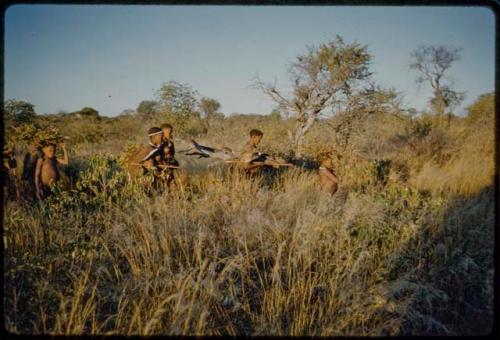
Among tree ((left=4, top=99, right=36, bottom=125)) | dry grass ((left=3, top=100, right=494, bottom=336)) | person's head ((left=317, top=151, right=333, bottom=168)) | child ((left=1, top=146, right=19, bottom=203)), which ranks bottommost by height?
dry grass ((left=3, top=100, right=494, bottom=336))

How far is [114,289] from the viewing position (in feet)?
6.98

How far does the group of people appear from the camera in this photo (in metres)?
3.60

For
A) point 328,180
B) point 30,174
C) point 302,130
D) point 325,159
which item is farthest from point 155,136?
point 302,130

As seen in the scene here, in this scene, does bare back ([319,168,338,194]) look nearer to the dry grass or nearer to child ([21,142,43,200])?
the dry grass

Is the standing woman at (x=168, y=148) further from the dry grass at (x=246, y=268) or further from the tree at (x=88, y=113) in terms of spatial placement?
the tree at (x=88, y=113)

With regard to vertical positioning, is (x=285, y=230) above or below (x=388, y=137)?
below

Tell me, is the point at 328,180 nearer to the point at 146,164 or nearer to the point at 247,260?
the point at 247,260

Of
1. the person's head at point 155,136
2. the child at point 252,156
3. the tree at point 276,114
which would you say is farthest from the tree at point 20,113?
the tree at point 276,114

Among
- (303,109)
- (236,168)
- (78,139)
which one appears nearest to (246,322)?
(236,168)

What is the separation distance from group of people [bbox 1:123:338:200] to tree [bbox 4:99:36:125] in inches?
38.4

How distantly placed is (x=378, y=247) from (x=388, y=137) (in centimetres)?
567

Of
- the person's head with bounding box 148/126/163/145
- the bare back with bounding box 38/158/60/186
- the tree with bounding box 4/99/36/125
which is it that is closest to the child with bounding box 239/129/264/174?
the person's head with bounding box 148/126/163/145

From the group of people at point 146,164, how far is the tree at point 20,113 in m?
Answer: 0.98

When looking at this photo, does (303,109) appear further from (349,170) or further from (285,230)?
(285,230)
